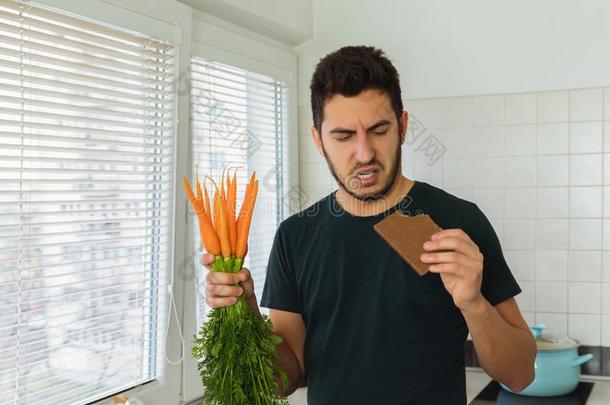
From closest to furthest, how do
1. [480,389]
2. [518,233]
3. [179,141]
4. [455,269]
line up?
[455,269], [179,141], [480,389], [518,233]

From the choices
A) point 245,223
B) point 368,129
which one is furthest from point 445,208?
point 245,223

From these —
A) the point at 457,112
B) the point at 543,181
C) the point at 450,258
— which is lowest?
the point at 450,258

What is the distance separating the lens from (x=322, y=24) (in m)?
3.18

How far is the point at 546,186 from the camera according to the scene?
2.76 meters

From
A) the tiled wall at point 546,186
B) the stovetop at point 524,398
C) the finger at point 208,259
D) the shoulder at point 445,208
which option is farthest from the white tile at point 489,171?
the finger at point 208,259

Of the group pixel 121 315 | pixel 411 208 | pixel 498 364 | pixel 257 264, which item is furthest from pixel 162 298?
pixel 498 364

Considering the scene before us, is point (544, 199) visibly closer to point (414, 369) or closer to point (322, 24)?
point (322, 24)

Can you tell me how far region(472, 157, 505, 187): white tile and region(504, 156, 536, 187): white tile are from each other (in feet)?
0.08

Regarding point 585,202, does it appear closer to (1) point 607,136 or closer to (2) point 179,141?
(1) point 607,136

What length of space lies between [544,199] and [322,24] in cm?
133

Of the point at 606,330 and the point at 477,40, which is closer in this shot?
the point at 606,330

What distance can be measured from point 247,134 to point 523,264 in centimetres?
131

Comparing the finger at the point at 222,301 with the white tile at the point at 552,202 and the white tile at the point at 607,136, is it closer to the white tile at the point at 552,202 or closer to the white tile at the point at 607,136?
the white tile at the point at 552,202

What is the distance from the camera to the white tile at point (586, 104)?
8.79ft
